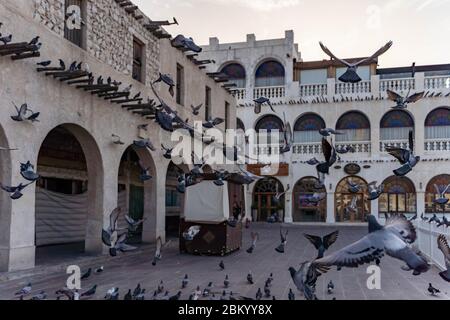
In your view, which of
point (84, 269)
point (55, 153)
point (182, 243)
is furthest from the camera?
point (55, 153)

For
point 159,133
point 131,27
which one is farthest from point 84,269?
point 131,27

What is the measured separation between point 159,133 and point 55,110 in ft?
20.4

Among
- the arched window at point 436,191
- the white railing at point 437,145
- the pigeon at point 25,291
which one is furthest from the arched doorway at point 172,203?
the white railing at point 437,145

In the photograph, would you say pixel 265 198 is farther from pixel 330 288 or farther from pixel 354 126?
pixel 330 288

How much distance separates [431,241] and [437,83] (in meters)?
19.4

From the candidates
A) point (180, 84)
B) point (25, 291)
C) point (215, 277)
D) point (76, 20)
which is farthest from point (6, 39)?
point (180, 84)

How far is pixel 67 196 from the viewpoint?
16672 mm

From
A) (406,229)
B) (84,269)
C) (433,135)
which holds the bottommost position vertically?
(84,269)

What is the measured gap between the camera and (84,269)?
38.8ft

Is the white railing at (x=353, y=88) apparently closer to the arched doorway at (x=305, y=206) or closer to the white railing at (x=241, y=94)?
the arched doorway at (x=305, y=206)

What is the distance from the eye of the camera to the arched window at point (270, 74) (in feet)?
111
